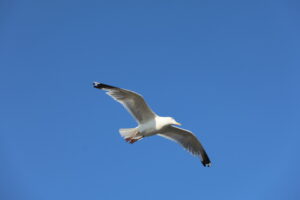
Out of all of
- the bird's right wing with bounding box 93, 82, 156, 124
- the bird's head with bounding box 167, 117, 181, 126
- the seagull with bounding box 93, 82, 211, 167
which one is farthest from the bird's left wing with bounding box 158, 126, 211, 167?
the bird's right wing with bounding box 93, 82, 156, 124

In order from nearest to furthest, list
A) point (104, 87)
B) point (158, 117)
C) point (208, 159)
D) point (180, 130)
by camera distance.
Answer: point (104, 87)
point (158, 117)
point (180, 130)
point (208, 159)

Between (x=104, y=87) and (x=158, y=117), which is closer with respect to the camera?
(x=104, y=87)

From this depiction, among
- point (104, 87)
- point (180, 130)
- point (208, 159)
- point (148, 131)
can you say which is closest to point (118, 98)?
point (104, 87)

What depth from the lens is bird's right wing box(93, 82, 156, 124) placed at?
29.1ft

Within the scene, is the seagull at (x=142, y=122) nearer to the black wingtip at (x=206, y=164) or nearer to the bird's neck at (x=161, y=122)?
the bird's neck at (x=161, y=122)

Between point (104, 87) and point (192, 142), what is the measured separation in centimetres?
312

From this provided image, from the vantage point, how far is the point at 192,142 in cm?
1055

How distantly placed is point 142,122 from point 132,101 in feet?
2.23

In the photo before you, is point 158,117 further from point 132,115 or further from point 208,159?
point 208,159

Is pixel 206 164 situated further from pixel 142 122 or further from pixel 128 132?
pixel 128 132

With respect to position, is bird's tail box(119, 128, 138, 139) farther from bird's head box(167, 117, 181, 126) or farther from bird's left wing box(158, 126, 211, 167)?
bird's left wing box(158, 126, 211, 167)

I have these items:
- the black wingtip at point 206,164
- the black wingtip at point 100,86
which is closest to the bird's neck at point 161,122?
the black wingtip at point 100,86

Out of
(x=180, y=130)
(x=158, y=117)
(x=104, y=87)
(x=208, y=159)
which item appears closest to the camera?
(x=104, y=87)

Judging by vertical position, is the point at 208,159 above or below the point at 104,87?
below
